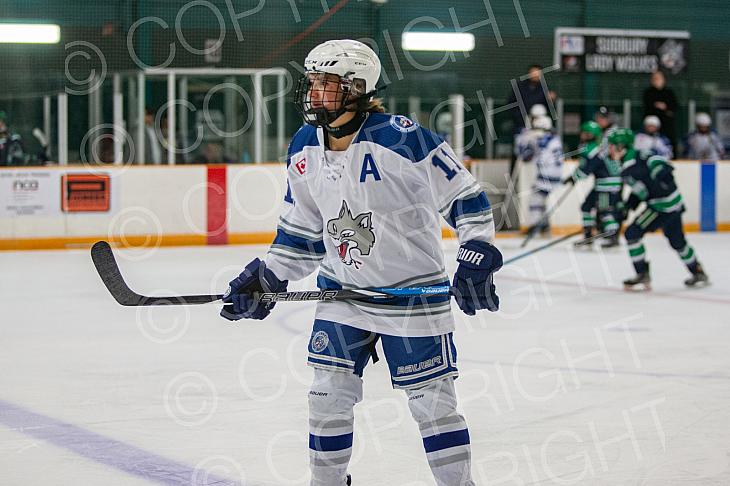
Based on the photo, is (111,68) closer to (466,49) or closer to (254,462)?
(466,49)

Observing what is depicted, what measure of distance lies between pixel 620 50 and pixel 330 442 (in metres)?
12.2

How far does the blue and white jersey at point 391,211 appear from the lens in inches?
103

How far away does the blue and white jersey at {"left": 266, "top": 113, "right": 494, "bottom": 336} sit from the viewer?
2619 mm

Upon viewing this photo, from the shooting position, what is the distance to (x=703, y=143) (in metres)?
13.5

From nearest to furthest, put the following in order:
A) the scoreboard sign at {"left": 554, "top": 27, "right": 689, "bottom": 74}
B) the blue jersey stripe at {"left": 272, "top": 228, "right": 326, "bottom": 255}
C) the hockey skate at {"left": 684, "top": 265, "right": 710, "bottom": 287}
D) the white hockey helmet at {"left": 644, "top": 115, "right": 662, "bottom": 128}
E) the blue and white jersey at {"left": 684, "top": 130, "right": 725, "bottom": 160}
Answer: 1. the blue jersey stripe at {"left": 272, "top": 228, "right": 326, "bottom": 255}
2. the hockey skate at {"left": 684, "top": 265, "right": 710, "bottom": 287}
3. the white hockey helmet at {"left": 644, "top": 115, "right": 662, "bottom": 128}
4. the blue and white jersey at {"left": 684, "top": 130, "right": 725, "bottom": 160}
5. the scoreboard sign at {"left": 554, "top": 27, "right": 689, "bottom": 74}

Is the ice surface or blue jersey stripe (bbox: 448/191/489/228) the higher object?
blue jersey stripe (bbox: 448/191/489/228)

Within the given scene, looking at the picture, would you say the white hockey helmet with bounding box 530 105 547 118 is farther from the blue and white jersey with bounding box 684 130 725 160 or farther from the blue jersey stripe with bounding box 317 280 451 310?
the blue jersey stripe with bounding box 317 280 451 310

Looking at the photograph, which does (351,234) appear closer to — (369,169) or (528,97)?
(369,169)

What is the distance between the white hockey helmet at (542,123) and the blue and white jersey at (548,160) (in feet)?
0.24

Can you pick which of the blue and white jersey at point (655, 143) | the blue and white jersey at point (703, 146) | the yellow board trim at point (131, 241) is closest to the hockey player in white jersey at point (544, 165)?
the blue and white jersey at point (655, 143)

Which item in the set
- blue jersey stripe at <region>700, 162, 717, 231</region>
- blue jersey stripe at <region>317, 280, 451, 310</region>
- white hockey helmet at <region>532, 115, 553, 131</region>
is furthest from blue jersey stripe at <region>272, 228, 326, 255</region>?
blue jersey stripe at <region>700, 162, 717, 231</region>

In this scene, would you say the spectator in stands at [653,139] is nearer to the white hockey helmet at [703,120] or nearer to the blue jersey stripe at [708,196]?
the blue jersey stripe at [708,196]

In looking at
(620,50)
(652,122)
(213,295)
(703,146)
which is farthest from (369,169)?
(620,50)

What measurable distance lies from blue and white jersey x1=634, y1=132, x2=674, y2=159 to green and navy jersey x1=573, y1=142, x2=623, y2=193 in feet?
4.70
